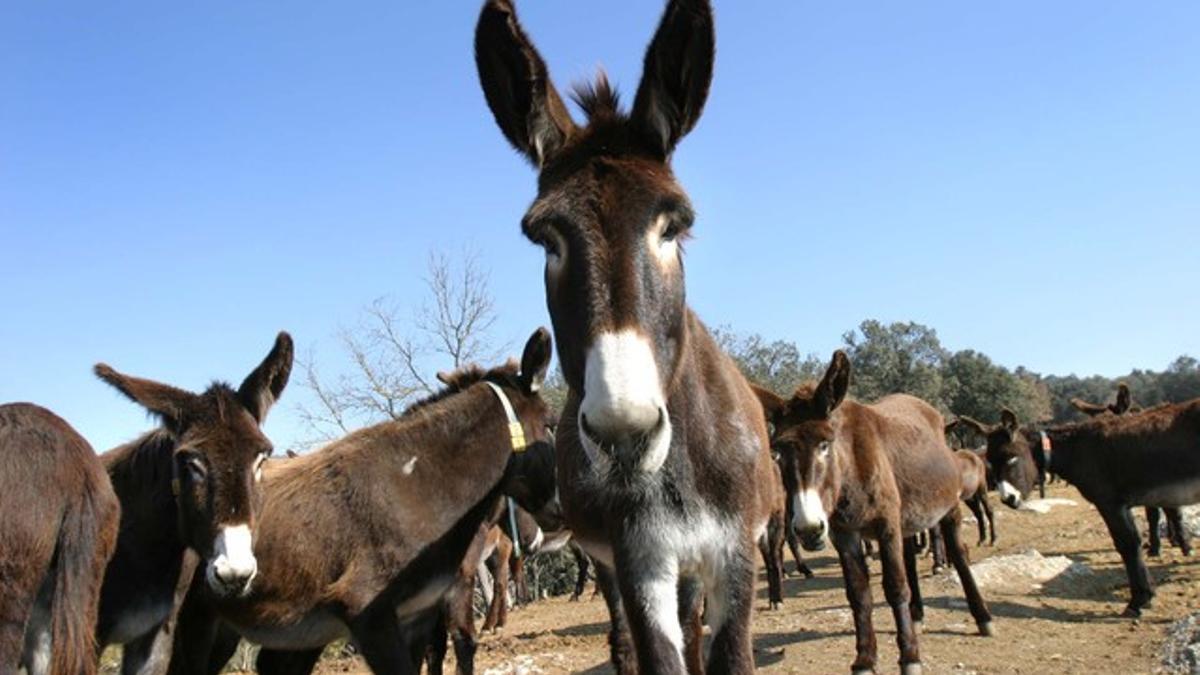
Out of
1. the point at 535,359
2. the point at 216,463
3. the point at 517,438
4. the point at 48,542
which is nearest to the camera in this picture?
the point at 48,542

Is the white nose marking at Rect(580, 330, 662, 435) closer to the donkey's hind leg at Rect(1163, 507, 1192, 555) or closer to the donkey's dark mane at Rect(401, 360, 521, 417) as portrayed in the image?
the donkey's dark mane at Rect(401, 360, 521, 417)

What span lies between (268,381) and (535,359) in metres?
2.16

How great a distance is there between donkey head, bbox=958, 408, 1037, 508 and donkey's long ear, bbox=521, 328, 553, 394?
1152 cm

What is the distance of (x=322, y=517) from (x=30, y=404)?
85.6 inches

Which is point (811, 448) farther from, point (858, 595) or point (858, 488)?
point (858, 595)

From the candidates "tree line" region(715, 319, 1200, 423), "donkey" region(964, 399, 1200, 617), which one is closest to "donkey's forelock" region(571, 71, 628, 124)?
"donkey" region(964, 399, 1200, 617)

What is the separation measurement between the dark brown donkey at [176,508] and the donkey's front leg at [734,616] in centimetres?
317

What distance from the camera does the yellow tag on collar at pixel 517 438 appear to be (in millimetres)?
6879

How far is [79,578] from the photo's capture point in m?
4.27

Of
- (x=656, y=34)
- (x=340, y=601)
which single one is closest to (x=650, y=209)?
(x=656, y=34)

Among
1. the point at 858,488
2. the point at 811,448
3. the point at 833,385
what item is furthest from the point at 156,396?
the point at 858,488

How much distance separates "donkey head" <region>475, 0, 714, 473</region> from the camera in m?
2.40

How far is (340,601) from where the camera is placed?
19.3 ft

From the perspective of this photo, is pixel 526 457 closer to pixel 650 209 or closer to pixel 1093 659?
pixel 650 209
